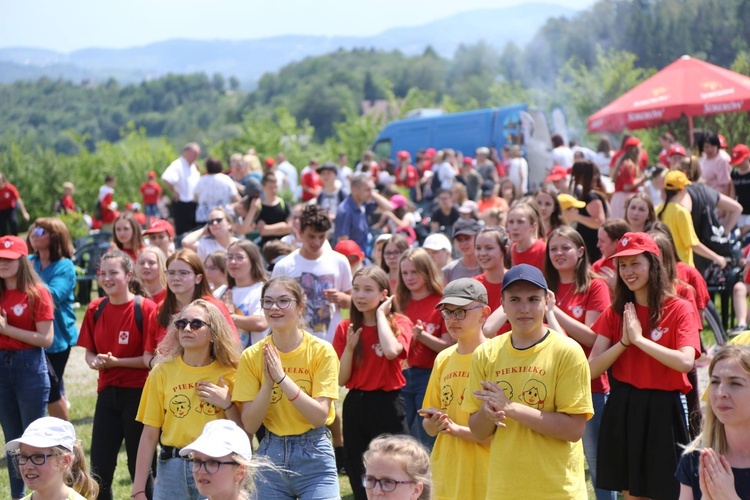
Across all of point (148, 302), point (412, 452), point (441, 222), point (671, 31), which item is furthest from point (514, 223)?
point (671, 31)

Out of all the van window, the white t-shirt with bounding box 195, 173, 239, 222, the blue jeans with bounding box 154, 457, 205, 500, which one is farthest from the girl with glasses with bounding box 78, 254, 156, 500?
the van window

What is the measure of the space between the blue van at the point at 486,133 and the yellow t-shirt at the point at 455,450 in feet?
Answer: 55.3

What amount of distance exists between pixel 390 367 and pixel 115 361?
175 cm

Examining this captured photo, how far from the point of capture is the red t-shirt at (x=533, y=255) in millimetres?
6734

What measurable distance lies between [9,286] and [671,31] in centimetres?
4957

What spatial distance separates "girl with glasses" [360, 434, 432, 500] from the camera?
12.3 ft

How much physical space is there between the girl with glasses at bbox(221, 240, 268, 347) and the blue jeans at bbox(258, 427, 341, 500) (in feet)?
6.12

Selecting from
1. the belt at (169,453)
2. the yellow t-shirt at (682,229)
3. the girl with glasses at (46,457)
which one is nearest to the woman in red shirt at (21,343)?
the belt at (169,453)

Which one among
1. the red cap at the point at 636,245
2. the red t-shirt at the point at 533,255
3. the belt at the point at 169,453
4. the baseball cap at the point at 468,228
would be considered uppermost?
the red cap at the point at 636,245

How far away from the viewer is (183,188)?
546 inches

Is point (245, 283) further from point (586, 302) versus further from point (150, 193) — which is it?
point (150, 193)

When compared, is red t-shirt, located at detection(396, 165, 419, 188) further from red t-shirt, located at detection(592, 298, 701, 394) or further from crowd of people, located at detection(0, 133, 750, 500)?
red t-shirt, located at detection(592, 298, 701, 394)

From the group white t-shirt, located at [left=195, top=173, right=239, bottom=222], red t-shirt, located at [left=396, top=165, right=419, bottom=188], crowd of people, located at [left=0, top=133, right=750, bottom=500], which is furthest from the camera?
red t-shirt, located at [left=396, top=165, right=419, bottom=188]

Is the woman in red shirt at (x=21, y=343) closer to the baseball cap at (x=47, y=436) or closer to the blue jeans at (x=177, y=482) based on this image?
the blue jeans at (x=177, y=482)
